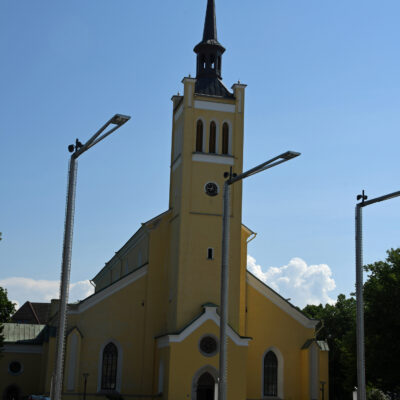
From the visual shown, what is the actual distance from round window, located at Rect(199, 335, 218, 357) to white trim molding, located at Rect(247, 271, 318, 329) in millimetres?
5661

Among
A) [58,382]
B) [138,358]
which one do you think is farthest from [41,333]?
[58,382]

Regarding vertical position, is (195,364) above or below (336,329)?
below

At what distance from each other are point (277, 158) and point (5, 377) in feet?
127

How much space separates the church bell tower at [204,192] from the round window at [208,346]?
1.67 meters

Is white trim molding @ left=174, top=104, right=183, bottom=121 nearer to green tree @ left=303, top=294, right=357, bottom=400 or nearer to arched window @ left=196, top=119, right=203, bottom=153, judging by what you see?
arched window @ left=196, top=119, right=203, bottom=153

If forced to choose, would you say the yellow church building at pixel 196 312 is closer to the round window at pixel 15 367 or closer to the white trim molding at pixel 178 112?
the white trim molding at pixel 178 112

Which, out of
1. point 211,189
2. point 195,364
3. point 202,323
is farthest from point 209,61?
point 195,364

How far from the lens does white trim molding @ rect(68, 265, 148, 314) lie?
131 ft

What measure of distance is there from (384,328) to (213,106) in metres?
18.6

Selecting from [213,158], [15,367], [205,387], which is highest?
[213,158]

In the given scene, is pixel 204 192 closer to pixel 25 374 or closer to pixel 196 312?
pixel 196 312

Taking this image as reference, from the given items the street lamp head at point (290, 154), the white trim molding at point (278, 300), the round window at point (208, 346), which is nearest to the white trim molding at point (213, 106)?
the white trim molding at point (278, 300)

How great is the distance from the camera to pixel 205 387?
37688 mm

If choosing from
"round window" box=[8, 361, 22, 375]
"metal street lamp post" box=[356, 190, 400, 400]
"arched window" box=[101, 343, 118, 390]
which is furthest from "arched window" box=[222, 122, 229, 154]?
"round window" box=[8, 361, 22, 375]
